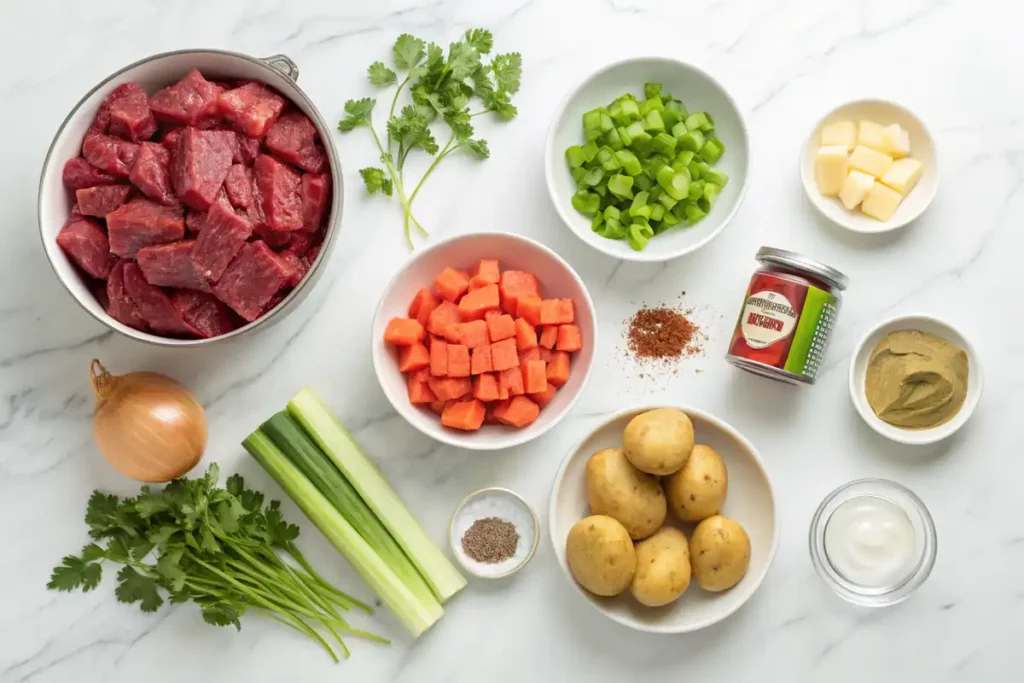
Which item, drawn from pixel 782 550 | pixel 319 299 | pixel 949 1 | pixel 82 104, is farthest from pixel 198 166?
pixel 949 1

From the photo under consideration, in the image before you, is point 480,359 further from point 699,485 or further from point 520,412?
point 699,485

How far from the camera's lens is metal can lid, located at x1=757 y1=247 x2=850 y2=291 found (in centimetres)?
194

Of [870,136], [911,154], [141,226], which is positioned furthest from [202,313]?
[911,154]

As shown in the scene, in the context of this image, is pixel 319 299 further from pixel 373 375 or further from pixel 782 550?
pixel 782 550

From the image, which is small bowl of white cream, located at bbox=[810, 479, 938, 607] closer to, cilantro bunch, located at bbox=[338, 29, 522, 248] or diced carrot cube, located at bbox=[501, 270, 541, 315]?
diced carrot cube, located at bbox=[501, 270, 541, 315]

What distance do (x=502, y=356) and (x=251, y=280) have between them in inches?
21.6

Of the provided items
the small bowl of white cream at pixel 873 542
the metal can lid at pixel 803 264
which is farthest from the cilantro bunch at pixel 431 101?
the small bowl of white cream at pixel 873 542

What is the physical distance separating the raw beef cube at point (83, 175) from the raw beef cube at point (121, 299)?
0.57 ft

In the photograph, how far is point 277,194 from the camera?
1.88 meters

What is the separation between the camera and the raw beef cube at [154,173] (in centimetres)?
184

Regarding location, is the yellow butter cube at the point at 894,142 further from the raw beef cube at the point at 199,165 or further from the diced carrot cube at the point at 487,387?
the raw beef cube at the point at 199,165

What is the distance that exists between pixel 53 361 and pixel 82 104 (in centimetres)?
65

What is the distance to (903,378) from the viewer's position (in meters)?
2.01

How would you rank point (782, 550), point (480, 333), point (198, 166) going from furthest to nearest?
point (782, 550) < point (480, 333) < point (198, 166)
